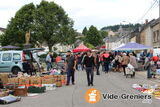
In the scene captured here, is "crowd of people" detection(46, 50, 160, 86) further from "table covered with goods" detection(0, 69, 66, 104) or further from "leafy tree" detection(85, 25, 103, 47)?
"leafy tree" detection(85, 25, 103, 47)

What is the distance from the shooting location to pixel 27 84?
46.5ft

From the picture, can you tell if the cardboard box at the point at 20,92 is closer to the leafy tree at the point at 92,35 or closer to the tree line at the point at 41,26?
the tree line at the point at 41,26

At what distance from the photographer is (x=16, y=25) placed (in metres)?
63.3

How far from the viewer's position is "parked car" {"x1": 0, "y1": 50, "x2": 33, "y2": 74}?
20031 mm

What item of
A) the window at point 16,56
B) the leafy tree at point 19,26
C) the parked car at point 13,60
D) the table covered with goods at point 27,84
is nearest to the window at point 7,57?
the parked car at point 13,60

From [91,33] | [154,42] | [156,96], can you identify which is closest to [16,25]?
[154,42]

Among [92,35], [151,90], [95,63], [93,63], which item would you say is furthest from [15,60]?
[92,35]

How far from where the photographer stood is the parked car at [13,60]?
20031 mm

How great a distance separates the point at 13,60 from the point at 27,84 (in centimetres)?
650

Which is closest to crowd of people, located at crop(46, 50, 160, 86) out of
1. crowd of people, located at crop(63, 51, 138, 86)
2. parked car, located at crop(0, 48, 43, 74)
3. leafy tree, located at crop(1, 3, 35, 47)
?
crowd of people, located at crop(63, 51, 138, 86)

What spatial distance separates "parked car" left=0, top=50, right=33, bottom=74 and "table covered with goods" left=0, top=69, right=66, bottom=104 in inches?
201

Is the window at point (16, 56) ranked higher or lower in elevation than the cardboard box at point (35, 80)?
higher

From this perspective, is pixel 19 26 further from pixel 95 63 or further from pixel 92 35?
pixel 95 63

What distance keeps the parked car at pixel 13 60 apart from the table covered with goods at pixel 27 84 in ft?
16.8
